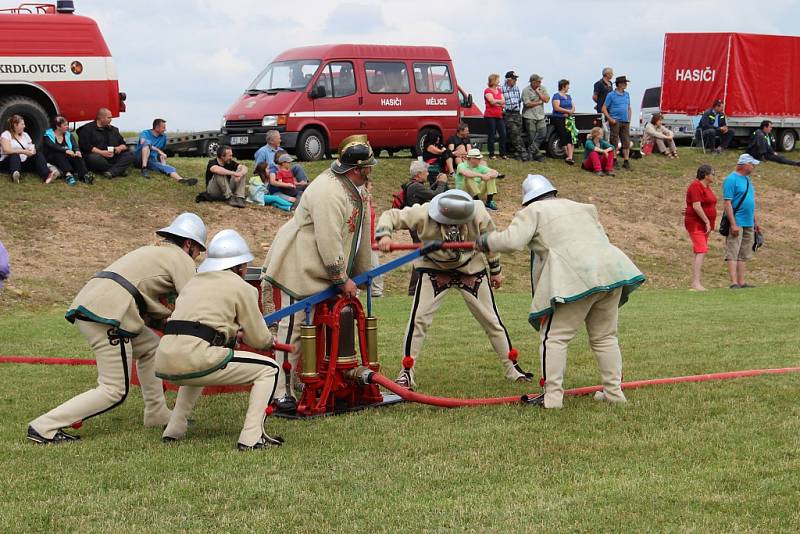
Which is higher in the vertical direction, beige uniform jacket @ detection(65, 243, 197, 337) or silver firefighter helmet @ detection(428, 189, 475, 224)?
silver firefighter helmet @ detection(428, 189, 475, 224)

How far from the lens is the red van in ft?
79.0

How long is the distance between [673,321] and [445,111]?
1363cm

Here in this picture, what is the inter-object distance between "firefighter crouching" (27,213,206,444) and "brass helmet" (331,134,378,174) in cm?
117

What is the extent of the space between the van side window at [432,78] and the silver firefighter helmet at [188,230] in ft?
61.2

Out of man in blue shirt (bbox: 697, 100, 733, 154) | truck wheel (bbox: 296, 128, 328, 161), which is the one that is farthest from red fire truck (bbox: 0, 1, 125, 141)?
man in blue shirt (bbox: 697, 100, 733, 154)

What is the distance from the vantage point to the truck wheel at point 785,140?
116 feet

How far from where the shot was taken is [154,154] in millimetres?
22578

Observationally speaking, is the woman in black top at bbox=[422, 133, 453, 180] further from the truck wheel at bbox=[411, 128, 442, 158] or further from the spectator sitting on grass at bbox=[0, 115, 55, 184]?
the spectator sitting on grass at bbox=[0, 115, 55, 184]

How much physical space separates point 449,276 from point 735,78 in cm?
2665

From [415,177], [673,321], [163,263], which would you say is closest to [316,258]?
[163,263]

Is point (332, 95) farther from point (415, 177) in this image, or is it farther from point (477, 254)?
point (477, 254)

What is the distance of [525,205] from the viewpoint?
27.9ft

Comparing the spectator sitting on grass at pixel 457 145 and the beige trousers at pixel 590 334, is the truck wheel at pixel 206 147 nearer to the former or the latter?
the spectator sitting on grass at pixel 457 145

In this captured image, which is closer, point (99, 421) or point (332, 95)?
point (99, 421)
